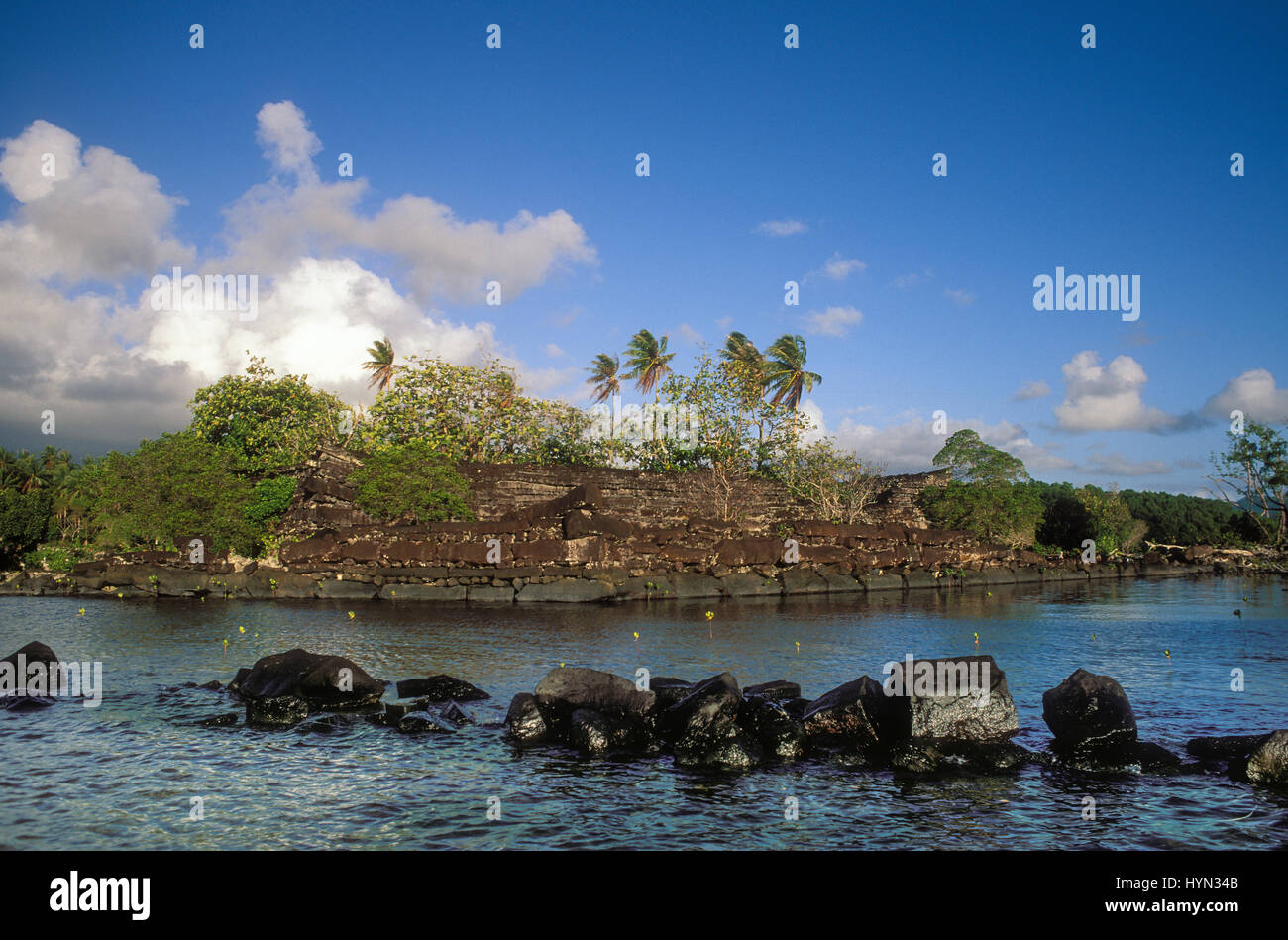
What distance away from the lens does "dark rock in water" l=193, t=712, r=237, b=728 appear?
8055 millimetres

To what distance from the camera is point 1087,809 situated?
5.70m

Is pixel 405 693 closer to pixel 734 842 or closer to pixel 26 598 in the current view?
pixel 734 842

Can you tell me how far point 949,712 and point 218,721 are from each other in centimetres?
707

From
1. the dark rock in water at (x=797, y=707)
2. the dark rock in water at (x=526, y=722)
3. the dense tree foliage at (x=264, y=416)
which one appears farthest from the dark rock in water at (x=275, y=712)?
the dense tree foliage at (x=264, y=416)

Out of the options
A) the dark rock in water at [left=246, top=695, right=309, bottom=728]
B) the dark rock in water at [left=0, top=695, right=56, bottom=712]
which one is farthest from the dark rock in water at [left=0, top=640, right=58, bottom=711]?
the dark rock in water at [left=246, top=695, right=309, bottom=728]

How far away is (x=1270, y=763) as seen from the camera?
6246 mm

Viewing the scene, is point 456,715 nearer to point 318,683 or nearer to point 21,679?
point 318,683

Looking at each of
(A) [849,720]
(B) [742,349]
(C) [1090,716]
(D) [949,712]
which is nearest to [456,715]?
(A) [849,720]

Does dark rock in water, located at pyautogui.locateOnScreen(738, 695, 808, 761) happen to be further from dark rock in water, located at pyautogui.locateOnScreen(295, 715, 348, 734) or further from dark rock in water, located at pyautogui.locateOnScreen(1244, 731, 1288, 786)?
dark rock in water, located at pyautogui.locateOnScreen(295, 715, 348, 734)

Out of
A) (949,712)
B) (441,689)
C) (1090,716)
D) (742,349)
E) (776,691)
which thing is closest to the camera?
(1090,716)

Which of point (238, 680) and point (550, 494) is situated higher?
point (550, 494)

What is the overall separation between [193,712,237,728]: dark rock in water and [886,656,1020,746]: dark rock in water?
6266mm

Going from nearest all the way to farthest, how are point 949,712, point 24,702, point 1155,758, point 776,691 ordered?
point 1155,758 → point 949,712 → point 776,691 → point 24,702
